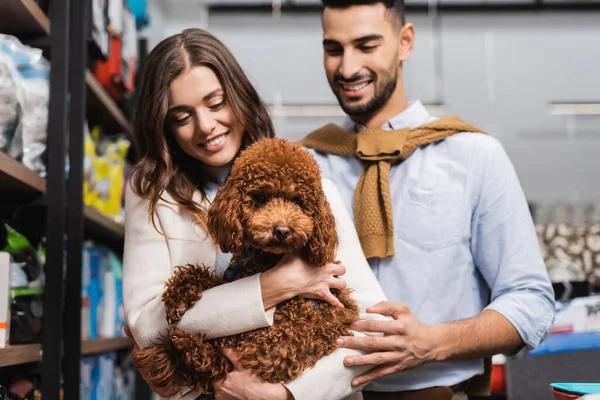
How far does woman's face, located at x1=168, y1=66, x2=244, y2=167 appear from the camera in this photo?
1599 millimetres

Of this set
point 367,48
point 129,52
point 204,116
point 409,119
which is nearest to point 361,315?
point 204,116

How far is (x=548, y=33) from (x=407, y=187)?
4.37 metres

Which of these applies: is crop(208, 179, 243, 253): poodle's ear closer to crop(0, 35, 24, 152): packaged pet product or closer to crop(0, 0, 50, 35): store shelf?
crop(0, 35, 24, 152): packaged pet product

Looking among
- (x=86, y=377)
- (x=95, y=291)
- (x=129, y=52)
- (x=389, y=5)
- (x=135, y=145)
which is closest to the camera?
(x=135, y=145)

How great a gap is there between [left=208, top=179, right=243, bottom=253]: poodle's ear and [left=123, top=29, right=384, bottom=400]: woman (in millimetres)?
124

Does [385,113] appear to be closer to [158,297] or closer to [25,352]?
[158,297]

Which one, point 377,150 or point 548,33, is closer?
point 377,150

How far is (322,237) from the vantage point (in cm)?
131

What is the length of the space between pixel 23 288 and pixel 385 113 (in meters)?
1.11

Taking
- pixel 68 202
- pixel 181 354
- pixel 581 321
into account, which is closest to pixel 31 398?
pixel 68 202

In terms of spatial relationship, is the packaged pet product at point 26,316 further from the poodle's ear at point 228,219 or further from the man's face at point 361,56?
the man's face at point 361,56

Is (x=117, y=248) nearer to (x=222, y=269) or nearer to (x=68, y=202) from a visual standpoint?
(x=68, y=202)

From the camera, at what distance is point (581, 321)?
2.38m

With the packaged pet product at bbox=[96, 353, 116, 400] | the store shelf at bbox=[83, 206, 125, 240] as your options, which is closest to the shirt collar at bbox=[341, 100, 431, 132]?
the store shelf at bbox=[83, 206, 125, 240]
